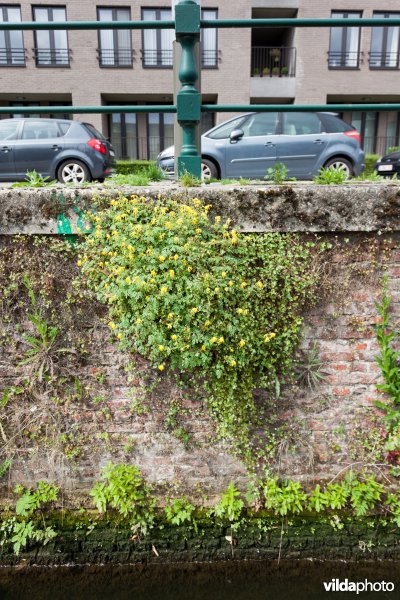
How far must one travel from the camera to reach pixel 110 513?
11.1ft

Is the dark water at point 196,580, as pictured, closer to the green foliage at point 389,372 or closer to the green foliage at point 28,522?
the green foliage at point 28,522

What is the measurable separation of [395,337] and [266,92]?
64.9 ft

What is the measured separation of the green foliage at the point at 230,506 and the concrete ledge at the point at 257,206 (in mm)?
1836

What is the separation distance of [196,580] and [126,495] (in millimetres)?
770

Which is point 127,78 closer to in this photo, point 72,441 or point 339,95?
point 339,95

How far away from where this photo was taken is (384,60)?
21141 mm

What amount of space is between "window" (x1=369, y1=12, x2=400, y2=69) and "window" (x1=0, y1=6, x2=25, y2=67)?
15292mm

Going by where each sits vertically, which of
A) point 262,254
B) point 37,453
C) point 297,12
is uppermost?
point 297,12

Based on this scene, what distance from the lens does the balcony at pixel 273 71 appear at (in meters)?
20.6

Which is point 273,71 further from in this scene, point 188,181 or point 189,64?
point 188,181

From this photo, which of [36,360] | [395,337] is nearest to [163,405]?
[36,360]

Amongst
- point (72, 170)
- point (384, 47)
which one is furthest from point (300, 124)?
point (384, 47)

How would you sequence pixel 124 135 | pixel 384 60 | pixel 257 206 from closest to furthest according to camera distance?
pixel 257 206 → pixel 384 60 → pixel 124 135

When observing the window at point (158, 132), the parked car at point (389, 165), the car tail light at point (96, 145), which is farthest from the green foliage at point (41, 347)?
the window at point (158, 132)
